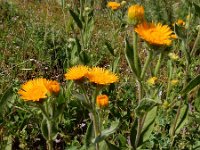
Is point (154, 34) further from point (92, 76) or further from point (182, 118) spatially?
point (182, 118)

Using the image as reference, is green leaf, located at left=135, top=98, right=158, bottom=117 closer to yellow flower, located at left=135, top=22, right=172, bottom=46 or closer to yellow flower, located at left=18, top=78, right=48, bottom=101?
yellow flower, located at left=135, top=22, right=172, bottom=46

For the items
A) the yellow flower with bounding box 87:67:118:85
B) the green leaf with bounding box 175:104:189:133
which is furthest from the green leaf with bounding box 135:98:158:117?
the green leaf with bounding box 175:104:189:133

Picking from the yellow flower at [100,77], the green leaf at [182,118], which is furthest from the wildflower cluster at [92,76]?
the green leaf at [182,118]

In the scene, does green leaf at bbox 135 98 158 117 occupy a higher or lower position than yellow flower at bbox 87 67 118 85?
lower

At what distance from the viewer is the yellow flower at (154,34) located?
5.30ft

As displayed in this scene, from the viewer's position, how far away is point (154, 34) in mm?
1644

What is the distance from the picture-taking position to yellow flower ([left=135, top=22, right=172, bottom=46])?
1.62 meters

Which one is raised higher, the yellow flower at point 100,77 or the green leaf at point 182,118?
the yellow flower at point 100,77

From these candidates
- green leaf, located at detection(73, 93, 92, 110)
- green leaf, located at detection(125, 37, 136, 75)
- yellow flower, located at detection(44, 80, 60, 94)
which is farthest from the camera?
green leaf, located at detection(125, 37, 136, 75)

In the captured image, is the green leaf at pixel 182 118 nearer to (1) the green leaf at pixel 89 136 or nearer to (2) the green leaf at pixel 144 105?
(2) the green leaf at pixel 144 105

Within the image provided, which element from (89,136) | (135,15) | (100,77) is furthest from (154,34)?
(89,136)

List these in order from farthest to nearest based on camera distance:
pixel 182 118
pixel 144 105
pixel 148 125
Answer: pixel 182 118, pixel 148 125, pixel 144 105

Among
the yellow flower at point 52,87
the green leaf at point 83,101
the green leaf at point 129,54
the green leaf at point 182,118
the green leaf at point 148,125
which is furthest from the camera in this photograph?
the green leaf at point 182,118

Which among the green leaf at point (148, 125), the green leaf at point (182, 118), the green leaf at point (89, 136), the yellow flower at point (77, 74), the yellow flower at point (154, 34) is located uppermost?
the yellow flower at point (154, 34)
